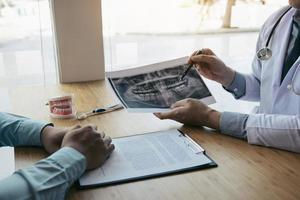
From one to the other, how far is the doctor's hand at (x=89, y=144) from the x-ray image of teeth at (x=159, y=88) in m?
0.23

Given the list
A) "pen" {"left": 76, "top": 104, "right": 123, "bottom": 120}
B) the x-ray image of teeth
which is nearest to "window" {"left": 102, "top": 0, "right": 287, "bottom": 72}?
"pen" {"left": 76, "top": 104, "right": 123, "bottom": 120}

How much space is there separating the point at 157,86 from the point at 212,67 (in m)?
0.26

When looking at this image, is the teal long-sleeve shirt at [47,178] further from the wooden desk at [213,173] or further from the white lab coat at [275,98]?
the white lab coat at [275,98]

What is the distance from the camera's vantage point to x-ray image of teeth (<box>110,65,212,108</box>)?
1.18 meters

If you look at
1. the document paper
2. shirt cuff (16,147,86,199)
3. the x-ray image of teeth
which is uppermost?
the x-ray image of teeth

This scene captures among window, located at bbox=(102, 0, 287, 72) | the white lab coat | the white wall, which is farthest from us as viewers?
window, located at bbox=(102, 0, 287, 72)

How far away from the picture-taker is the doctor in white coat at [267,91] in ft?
3.38

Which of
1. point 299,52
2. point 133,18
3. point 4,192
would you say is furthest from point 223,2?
point 4,192

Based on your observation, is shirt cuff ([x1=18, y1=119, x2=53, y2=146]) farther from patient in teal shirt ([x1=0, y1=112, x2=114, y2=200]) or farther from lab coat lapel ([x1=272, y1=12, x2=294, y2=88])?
lab coat lapel ([x1=272, y1=12, x2=294, y2=88])

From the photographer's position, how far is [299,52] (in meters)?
1.26

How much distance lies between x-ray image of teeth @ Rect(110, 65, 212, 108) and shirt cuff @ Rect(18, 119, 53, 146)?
0.91 feet

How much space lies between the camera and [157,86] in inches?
48.7

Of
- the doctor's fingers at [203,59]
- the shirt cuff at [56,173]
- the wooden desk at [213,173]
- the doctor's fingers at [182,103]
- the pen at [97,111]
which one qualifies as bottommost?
the wooden desk at [213,173]

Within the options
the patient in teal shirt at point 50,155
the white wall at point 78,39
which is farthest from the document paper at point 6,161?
the patient in teal shirt at point 50,155
